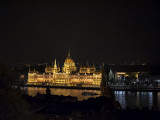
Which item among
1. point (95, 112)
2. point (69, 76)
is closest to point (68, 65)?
point (69, 76)

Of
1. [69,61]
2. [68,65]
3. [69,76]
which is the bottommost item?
[69,76]

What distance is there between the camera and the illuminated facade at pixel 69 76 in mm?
34000

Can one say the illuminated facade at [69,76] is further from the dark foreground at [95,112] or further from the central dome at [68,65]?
the dark foreground at [95,112]

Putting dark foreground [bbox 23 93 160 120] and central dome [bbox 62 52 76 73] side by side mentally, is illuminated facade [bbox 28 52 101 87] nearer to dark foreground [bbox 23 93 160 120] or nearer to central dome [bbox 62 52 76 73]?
central dome [bbox 62 52 76 73]

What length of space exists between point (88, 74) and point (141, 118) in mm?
27326

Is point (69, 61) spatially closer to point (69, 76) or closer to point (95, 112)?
point (69, 76)

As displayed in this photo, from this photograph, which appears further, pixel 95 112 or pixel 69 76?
pixel 69 76

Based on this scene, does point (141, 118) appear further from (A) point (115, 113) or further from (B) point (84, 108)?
(B) point (84, 108)

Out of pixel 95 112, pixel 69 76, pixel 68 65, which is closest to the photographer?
pixel 95 112

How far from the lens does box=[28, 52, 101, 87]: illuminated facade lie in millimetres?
34000

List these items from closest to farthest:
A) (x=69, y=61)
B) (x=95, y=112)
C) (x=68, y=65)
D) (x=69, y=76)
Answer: (x=95, y=112), (x=69, y=76), (x=68, y=65), (x=69, y=61)

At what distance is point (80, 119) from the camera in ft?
26.1

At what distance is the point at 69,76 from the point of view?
35.9 metres

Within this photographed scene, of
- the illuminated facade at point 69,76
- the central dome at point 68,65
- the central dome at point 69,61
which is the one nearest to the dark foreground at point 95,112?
the illuminated facade at point 69,76
